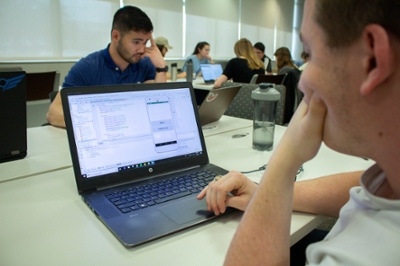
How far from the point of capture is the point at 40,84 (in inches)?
128

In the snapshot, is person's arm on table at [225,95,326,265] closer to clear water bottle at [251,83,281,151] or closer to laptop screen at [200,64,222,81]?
clear water bottle at [251,83,281,151]

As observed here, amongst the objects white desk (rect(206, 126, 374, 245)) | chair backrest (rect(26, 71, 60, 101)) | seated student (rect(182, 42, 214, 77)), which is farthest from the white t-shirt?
seated student (rect(182, 42, 214, 77))

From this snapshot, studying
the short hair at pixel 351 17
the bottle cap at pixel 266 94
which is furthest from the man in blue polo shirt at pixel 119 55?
the short hair at pixel 351 17

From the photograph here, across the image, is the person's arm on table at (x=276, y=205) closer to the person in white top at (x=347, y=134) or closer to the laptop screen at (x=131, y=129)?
the person in white top at (x=347, y=134)

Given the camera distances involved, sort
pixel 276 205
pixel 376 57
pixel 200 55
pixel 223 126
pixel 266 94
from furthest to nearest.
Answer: pixel 200 55, pixel 223 126, pixel 266 94, pixel 276 205, pixel 376 57

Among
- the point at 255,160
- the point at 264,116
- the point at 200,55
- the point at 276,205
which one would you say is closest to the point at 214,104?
the point at 264,116

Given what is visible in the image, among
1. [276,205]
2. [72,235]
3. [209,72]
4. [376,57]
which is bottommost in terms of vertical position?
[72,235]

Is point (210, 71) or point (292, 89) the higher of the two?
point (210, 71)

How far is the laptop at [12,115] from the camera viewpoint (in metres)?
1.14

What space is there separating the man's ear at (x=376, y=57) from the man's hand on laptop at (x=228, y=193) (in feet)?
1.48

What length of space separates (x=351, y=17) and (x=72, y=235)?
0.68m

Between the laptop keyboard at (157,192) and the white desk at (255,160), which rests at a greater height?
the laptop keyboard at (157,192)

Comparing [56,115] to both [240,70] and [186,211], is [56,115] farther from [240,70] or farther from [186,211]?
[240,70]

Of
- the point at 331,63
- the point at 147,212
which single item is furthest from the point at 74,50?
the point at 331,63
